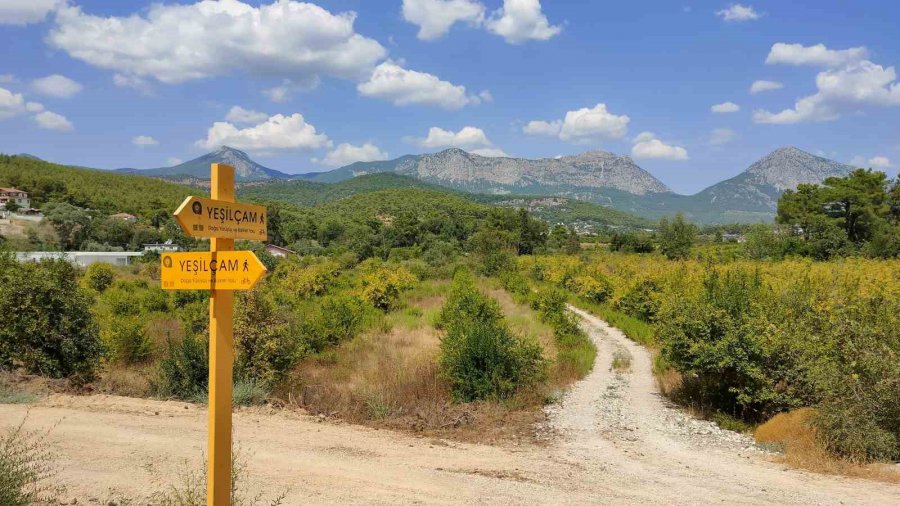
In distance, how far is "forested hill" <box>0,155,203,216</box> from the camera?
83500 millimetres

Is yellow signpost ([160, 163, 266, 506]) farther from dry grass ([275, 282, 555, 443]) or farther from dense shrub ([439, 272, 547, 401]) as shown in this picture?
dense shrub ([439, 272, 547, 401])

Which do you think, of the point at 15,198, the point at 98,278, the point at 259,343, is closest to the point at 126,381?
the point at 259,343

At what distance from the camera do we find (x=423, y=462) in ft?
23.3

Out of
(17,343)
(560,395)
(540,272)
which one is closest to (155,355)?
(17,343)

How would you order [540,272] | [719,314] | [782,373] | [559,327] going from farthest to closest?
1. [540,272]
2. [559,327]
3. [719,314]
4. [782,373]

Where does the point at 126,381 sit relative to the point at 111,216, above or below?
below

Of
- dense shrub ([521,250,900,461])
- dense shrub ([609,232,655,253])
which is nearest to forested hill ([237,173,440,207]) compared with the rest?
dense shrub ([609,232,655,253])

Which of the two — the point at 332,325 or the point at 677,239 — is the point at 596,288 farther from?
the point at 677,239

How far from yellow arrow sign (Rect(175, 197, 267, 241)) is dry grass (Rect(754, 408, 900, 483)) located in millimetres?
7865

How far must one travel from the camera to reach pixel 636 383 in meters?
13.4

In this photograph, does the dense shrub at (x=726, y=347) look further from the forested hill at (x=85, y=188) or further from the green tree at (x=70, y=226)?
the forested hill at (x=85, y=188)

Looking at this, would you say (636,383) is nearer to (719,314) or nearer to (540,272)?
(719,314)

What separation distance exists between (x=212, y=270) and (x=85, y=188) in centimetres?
10469

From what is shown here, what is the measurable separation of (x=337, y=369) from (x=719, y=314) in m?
8.44
